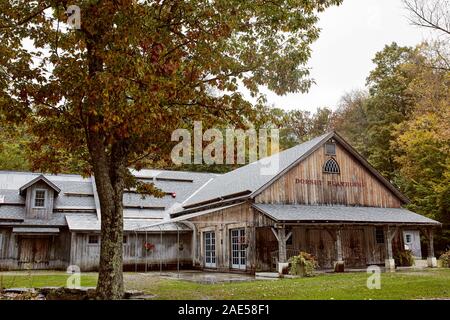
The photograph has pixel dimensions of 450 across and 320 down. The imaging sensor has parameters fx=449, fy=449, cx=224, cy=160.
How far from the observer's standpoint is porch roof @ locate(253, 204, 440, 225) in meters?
20.8

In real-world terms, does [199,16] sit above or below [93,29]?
above

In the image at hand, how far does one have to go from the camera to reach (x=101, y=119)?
12086 mm

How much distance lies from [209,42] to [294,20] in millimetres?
2392

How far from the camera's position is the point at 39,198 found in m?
28.4

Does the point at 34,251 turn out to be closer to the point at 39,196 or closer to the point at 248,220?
the point at 39,196

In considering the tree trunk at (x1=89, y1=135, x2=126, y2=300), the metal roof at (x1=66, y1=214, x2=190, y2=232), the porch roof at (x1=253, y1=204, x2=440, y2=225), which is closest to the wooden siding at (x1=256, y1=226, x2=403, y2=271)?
the porch roof at (x1=253, y1=204, x2=440, y2=225)

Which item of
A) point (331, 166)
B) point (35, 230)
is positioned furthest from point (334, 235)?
point (35, 230)

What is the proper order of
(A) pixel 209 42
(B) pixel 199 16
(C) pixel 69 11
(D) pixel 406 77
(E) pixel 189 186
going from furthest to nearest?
1. (D) pixel 406 77
2. (E) pixel 189 186
3. (A) pixel 209 42
4. (B) pixel 199 16
5. (C) pixel 69 11

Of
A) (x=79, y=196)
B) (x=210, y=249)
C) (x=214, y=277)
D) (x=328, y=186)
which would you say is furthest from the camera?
(x=79, y=196)

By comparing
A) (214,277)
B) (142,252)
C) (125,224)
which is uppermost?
(125,224)

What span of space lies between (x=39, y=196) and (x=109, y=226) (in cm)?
1882

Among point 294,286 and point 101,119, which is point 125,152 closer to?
point 101,119

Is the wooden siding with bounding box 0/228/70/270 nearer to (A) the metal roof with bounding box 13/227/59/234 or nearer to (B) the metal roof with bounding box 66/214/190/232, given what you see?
(A) the metal roof with bounding box 13/227/59/234

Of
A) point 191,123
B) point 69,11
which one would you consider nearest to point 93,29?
point 69,11
